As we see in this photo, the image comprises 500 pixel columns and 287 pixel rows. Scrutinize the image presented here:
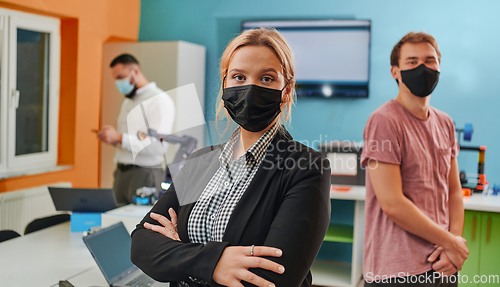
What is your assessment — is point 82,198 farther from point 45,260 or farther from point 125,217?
point 45,260

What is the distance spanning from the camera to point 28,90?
3.73m

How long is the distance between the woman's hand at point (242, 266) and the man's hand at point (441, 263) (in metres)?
0.79

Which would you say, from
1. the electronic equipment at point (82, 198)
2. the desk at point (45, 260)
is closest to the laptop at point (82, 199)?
the electronic equipment at point (82, 198)

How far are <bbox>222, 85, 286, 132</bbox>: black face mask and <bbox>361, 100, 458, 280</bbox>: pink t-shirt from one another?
56cm

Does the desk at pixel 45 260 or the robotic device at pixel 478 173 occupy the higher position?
the robotic device at pixel 478 173

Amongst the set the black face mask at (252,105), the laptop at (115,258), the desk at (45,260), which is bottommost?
the desk at (45,260)

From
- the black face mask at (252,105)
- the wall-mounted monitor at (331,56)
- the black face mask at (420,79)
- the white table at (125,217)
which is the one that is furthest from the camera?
the wall-mounted monitor at (331,56)

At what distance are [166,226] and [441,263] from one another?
3.23 ft

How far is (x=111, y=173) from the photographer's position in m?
4.20

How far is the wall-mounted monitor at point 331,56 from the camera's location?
3809 millimetres

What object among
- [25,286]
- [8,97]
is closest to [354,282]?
[25,286]

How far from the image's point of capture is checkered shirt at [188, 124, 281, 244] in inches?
43.0

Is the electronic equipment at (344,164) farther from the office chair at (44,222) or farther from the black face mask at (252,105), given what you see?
the black face mask at (252,105)

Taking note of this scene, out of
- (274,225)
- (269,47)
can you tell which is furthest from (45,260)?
(269,47)
